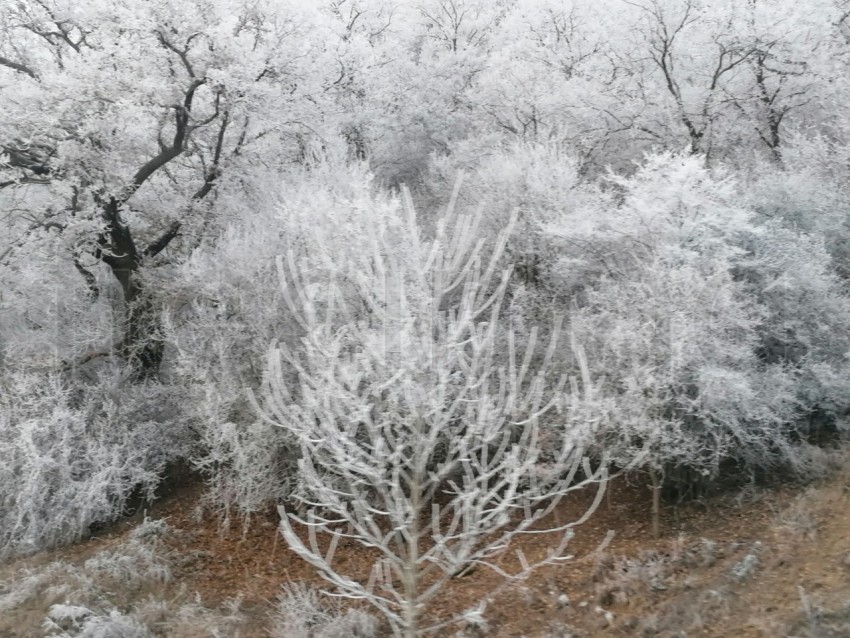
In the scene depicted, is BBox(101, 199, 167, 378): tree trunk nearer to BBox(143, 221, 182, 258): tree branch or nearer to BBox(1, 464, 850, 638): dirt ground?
BBox(143, 221, 182, 258): tree branch

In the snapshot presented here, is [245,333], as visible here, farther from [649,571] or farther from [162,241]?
[649,571]

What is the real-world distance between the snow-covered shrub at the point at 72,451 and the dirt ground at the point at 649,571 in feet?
1.97

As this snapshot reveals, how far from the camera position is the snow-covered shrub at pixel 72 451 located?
10.9 m

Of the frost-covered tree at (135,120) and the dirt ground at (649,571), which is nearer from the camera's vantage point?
the dirt ground at (649,571)

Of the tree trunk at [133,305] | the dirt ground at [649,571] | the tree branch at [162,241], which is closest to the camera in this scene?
the dirt ground at [649,571]

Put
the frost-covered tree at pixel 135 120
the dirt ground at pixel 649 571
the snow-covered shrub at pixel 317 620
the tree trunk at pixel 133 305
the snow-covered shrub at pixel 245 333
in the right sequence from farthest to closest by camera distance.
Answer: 1. the tree trunk at pixel 133 305
2. the frost-covered tree at pixel 135 120
3. the snow-covered shrub at pixel 245 333
4. the snow-covered shrub at pixel 317 620
5. the dirt ground at pixel 649 571

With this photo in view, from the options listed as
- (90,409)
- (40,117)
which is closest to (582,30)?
(40,117)

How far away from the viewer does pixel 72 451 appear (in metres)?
11.5

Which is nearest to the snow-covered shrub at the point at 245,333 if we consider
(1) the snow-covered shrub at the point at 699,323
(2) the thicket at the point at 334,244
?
(2) the thicket at the point at 334,244

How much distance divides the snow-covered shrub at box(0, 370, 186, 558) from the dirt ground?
1.97ft

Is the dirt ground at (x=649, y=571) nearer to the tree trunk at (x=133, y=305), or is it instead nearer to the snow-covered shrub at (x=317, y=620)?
the snow-covered shrub at (x=317, y=620)

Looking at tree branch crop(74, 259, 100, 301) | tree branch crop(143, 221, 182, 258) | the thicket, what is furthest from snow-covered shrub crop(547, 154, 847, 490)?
tree branch crop(74, 259, 100, 301)

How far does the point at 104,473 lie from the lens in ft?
36.6

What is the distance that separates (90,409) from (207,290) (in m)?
3.01
